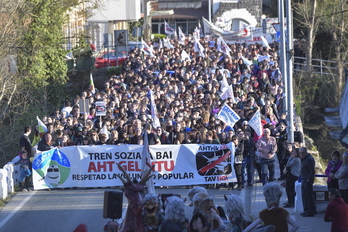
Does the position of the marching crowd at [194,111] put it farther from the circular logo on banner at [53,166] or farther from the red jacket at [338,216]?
the red jacket at [338,216]

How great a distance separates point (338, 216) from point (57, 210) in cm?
713

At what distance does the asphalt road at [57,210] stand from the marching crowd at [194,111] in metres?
1.33

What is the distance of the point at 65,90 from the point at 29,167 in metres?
18.6

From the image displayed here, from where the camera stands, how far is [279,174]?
18594 mm

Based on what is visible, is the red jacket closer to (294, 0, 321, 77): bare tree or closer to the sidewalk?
the sidewalk

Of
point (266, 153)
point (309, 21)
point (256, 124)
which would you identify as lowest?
point (266, 153)

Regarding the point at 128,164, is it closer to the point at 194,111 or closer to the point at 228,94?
the point at 194,111

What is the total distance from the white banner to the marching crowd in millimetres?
342

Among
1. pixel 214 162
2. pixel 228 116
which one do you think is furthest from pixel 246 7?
pixel 214 162

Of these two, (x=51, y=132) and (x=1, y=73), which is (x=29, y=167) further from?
(x=1, y=73)

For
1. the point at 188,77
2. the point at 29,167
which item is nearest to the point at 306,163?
the point at 29,167

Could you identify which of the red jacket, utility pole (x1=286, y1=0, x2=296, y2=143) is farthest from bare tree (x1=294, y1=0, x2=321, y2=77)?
the red jacket

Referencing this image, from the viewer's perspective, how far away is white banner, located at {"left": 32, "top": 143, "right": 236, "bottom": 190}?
17.2 m

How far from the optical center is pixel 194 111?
21656 millimetres
